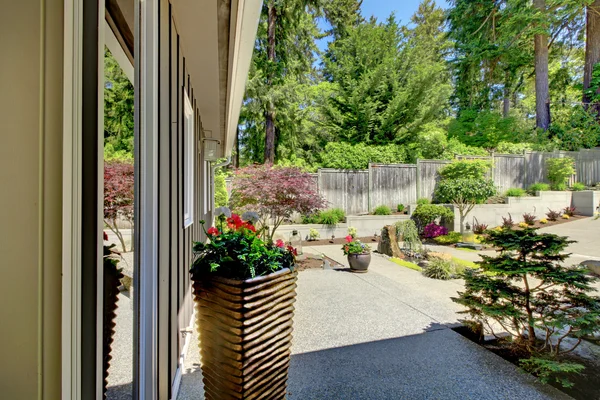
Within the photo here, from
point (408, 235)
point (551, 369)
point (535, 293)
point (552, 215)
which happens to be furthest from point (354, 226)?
point (551, 369)

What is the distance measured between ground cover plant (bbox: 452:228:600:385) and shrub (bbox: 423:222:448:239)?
6.62 meters

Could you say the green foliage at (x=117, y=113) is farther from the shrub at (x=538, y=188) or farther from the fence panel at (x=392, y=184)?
the shrub at (x=538, y=188)

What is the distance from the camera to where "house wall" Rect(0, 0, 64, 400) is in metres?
0.48

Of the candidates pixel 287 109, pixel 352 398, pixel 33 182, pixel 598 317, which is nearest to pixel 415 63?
pixel 287 109

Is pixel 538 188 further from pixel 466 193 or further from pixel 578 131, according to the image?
pixel 578 131

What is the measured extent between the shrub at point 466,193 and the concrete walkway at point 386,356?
19.3 feet

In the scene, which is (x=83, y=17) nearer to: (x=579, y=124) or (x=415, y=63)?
(x=415, y=63)

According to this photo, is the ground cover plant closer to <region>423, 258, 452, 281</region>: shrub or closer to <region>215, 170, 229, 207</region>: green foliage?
<region>423, 258, 452, 281</region>: shrub

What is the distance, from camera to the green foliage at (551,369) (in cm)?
210

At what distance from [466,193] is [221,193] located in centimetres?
755

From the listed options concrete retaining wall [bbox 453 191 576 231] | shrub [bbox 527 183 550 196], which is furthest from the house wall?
shrub [bbox 527 183 550 196]

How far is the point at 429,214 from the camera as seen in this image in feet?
32.0

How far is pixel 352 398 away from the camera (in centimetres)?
212

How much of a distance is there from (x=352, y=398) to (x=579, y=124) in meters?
16.2
